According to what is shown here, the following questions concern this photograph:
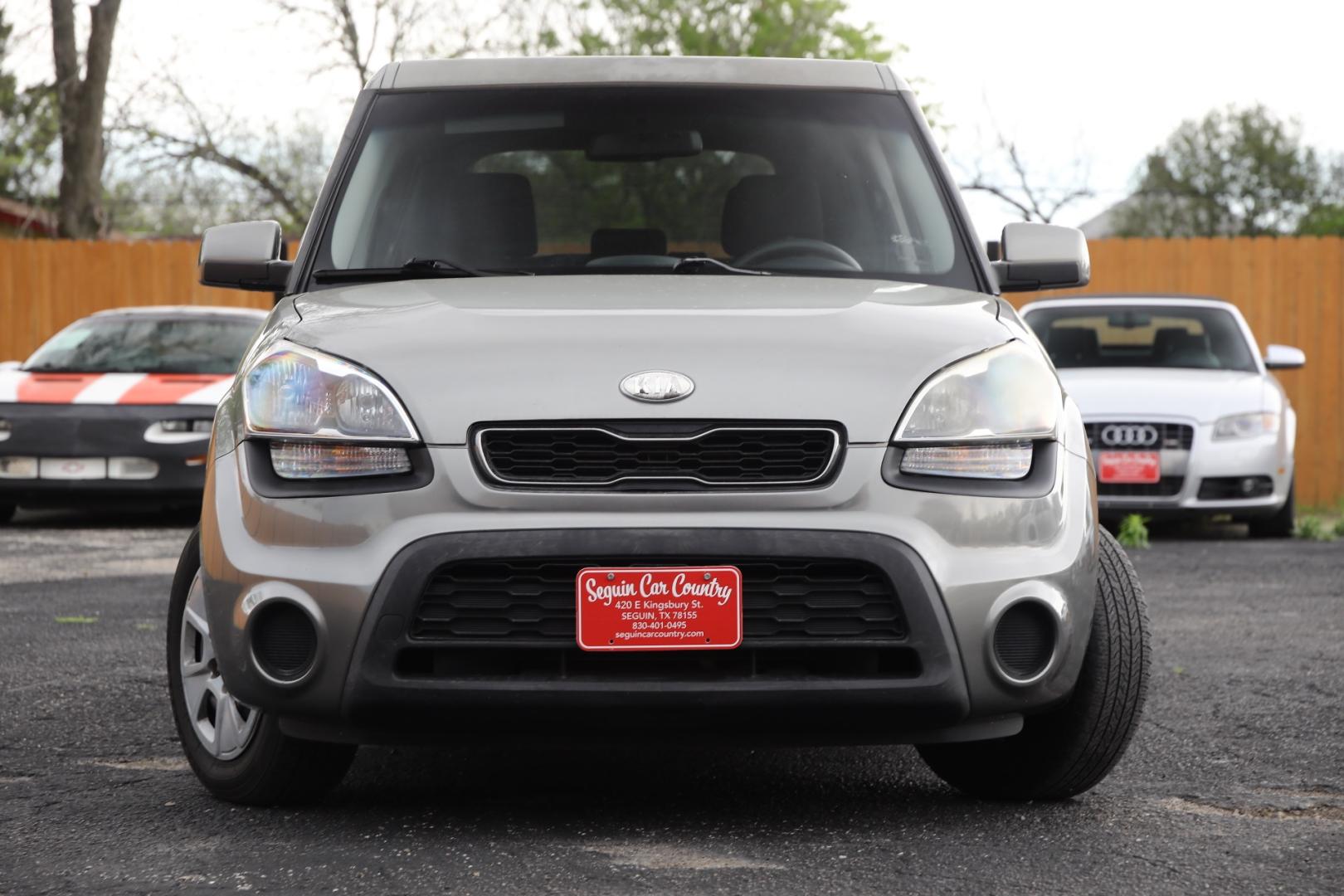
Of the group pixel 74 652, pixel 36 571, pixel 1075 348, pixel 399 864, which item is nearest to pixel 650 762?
pixel 399 864

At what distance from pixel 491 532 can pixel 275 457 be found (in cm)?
51

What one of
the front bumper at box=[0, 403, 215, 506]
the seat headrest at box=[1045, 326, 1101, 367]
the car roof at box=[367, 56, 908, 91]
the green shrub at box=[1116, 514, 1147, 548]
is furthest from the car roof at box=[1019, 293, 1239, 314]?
the car roof at box=[367, 56, 908, 91]

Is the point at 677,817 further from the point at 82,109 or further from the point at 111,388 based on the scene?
the point at 82,109

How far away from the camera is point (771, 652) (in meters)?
3.32

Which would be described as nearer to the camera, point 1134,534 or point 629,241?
point 629,241

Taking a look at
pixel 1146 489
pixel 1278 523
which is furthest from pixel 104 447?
pixel 1278 523

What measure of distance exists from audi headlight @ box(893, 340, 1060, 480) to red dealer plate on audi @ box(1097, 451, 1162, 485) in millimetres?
6930

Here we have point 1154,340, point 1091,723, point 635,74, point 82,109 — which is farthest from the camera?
point 82,109

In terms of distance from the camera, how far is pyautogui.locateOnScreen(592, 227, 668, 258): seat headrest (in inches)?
176

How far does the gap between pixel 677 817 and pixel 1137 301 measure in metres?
8.62

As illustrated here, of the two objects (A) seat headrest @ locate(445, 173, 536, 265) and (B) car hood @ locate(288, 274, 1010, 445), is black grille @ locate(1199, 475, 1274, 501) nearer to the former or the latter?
(A) seat headrest @ locate(445, 173, 536, 265)

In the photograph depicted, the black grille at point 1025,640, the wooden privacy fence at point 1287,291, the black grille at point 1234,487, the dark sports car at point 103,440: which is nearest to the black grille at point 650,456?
the black grille at point 1025,640

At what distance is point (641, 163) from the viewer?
475cm

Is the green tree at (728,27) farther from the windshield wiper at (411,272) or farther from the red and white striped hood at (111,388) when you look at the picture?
the windshield wiper at (411,272)
